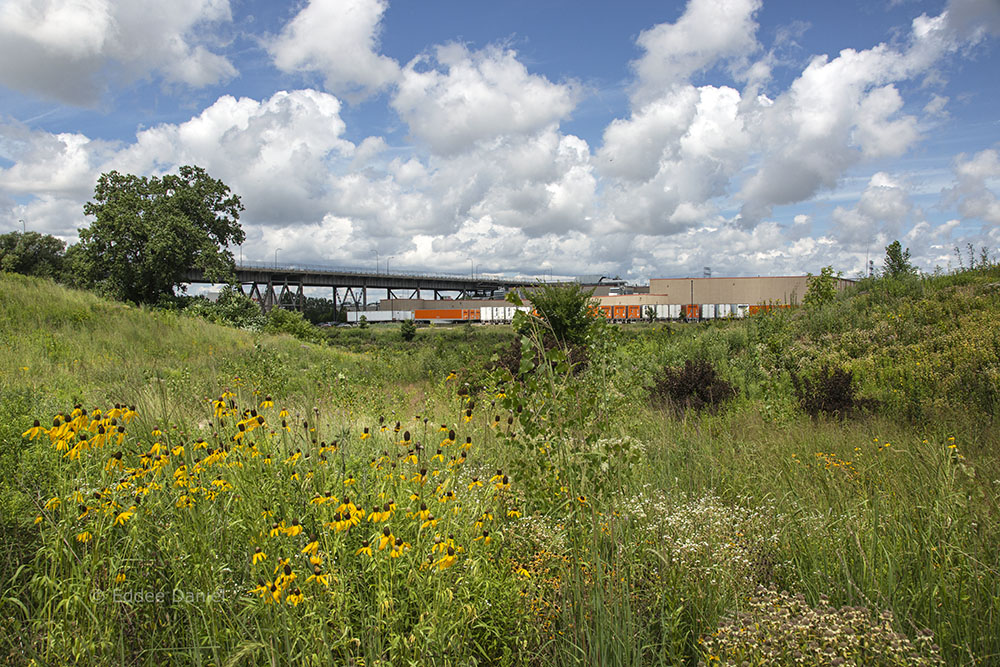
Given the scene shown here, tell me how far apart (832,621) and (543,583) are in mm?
1045

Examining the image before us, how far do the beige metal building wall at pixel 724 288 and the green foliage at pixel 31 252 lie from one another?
212 feet

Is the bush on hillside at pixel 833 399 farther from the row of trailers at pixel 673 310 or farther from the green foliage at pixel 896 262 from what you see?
the row of trailers at pixel 673 310

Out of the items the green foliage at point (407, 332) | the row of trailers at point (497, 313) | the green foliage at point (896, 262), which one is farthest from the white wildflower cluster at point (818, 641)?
the row of trailers at point (497, 313)

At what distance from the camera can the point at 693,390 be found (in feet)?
27.6

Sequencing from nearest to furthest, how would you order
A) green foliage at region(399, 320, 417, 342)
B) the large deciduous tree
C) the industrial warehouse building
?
1. the large deciduous tree
2. green foliage at region(399, 320, 417, 342)
3. the industrial warehouse building

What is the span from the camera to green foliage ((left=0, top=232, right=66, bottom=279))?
2205 inches

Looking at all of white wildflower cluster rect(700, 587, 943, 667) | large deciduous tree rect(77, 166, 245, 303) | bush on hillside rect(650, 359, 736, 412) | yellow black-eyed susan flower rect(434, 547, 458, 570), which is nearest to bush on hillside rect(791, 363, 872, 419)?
bush on hillside rect(650, 359, 736, 412)

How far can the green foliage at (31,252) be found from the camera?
56.0 metres

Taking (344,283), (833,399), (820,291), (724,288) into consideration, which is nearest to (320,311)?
(344,283)

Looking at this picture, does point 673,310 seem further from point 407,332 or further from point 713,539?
point 713,539

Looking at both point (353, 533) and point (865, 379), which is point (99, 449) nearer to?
point (353, 533)

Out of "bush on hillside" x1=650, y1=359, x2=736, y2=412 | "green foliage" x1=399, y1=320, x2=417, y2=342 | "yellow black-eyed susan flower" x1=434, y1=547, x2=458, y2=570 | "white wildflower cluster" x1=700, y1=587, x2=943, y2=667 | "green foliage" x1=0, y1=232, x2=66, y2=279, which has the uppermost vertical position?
"green foliage" x1=0, y1=232, x2=66, y2=279

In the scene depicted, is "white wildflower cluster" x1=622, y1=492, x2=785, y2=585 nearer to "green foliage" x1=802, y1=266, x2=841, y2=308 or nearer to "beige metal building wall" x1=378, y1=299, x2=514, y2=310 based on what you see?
"green foliage" x1=802, y1=266, x2=841, y2=308

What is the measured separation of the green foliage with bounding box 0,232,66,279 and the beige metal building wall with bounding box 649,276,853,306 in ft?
212
